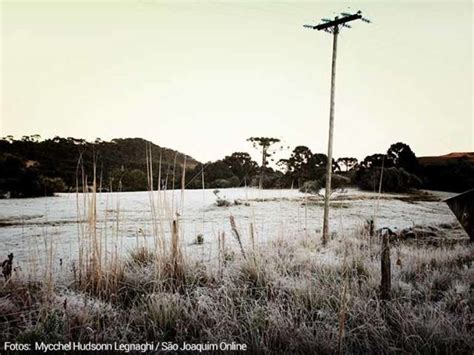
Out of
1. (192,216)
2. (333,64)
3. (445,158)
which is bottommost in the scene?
(192,216)

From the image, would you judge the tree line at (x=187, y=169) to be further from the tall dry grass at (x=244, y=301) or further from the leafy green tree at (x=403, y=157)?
the tall dry grass at (x=244, y=301)

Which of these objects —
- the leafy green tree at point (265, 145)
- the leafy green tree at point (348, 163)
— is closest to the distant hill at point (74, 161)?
the leafy green tree at point (265, 145)

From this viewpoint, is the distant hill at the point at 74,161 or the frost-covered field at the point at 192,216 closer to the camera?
the frost-covered field at the point at 192,216

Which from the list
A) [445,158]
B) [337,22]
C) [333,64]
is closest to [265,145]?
[333,64]

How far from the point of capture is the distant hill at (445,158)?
137 inches

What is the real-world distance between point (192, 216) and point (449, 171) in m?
2.73

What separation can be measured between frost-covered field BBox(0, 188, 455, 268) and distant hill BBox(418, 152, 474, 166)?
0.45 m

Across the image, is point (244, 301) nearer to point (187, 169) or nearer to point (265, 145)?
point (187, 169)

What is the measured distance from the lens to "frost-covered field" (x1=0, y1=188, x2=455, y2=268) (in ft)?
8.69

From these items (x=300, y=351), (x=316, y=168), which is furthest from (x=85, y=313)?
(x=316, y=168)

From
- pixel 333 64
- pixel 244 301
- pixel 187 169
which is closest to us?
pixel 244 301

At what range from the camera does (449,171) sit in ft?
11.9

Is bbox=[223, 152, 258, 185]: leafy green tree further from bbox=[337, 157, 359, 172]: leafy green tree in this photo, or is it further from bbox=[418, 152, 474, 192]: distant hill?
bbox=[418, 152, 474, 192]: distant hill

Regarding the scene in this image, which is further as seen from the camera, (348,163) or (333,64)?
(348,163)
